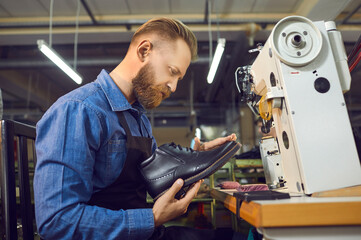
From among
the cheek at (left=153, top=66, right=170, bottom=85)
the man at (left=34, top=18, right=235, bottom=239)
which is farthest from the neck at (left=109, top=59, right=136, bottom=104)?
the cheek at (left=153, top=66, right=170, bottom=85)

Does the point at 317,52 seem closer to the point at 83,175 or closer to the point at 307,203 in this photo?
the point at 307,203

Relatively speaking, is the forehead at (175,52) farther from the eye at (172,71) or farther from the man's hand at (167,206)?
the man's hand at (167,206)

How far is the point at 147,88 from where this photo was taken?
1287 mm

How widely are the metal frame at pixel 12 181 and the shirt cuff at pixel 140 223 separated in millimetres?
429

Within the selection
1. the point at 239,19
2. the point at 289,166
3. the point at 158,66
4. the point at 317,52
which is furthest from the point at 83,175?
the point at 239,19

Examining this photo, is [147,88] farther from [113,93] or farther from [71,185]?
[71,185]

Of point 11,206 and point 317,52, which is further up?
point 317,52

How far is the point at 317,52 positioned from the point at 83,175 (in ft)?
3.41

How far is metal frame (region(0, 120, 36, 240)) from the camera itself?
1.00 meters

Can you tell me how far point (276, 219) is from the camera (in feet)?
2.42

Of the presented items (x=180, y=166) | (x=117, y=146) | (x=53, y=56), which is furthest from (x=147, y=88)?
(x=53, y=56)

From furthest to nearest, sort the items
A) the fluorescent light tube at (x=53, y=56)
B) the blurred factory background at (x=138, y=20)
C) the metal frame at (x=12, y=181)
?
the blurred factory background at (x=138, y=20) → the fluorescent light tube at (x=53, y=56) → the metal frame at (x=12, y=181)

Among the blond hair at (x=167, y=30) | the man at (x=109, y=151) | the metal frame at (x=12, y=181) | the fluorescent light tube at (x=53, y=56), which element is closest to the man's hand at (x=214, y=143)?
the man at (x=109, y=151)

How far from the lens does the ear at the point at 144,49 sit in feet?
4.16
